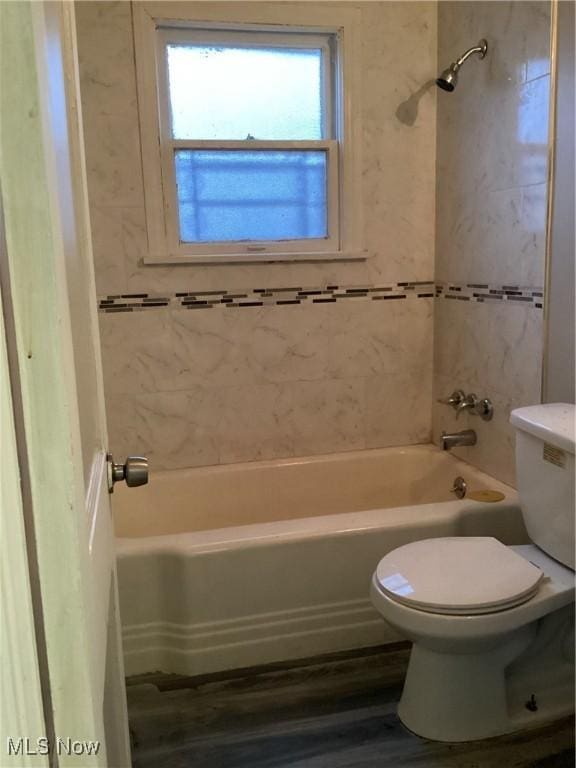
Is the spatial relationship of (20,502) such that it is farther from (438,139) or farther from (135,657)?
(438,139)

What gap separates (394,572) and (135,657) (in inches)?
34.9

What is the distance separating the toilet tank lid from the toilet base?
503 millimetres

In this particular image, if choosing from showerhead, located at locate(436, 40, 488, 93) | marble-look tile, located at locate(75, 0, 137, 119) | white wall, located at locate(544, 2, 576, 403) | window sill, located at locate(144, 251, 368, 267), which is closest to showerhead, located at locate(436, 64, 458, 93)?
showerhead, located at locate(436, 40, 488, 93)

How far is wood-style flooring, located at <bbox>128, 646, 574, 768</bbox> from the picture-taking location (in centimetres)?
170

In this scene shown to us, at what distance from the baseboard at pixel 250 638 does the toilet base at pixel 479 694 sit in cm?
35

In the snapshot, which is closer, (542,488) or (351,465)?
(542,488)

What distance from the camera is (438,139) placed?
9.05ft

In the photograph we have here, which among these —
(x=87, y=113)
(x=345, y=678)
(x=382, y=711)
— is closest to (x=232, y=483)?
(x=345, y=678)

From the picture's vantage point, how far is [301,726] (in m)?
1.83

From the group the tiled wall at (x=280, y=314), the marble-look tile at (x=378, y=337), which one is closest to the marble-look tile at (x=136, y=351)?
the tiled wall at (x=280, y=314)

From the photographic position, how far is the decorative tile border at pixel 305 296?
2.57 meters

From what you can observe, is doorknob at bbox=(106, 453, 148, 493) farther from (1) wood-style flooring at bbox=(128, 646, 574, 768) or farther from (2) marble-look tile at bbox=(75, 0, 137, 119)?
Result: (2) marble-look tile at bbox=(75, 0, 137, 119)

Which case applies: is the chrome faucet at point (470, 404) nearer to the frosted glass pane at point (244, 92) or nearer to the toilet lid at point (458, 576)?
the toilet lid at point (458, 576)

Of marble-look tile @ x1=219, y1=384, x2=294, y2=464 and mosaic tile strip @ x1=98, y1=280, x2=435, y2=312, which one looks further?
marble-look tile @ x1=219, y1=384, x2=294, y2=464
